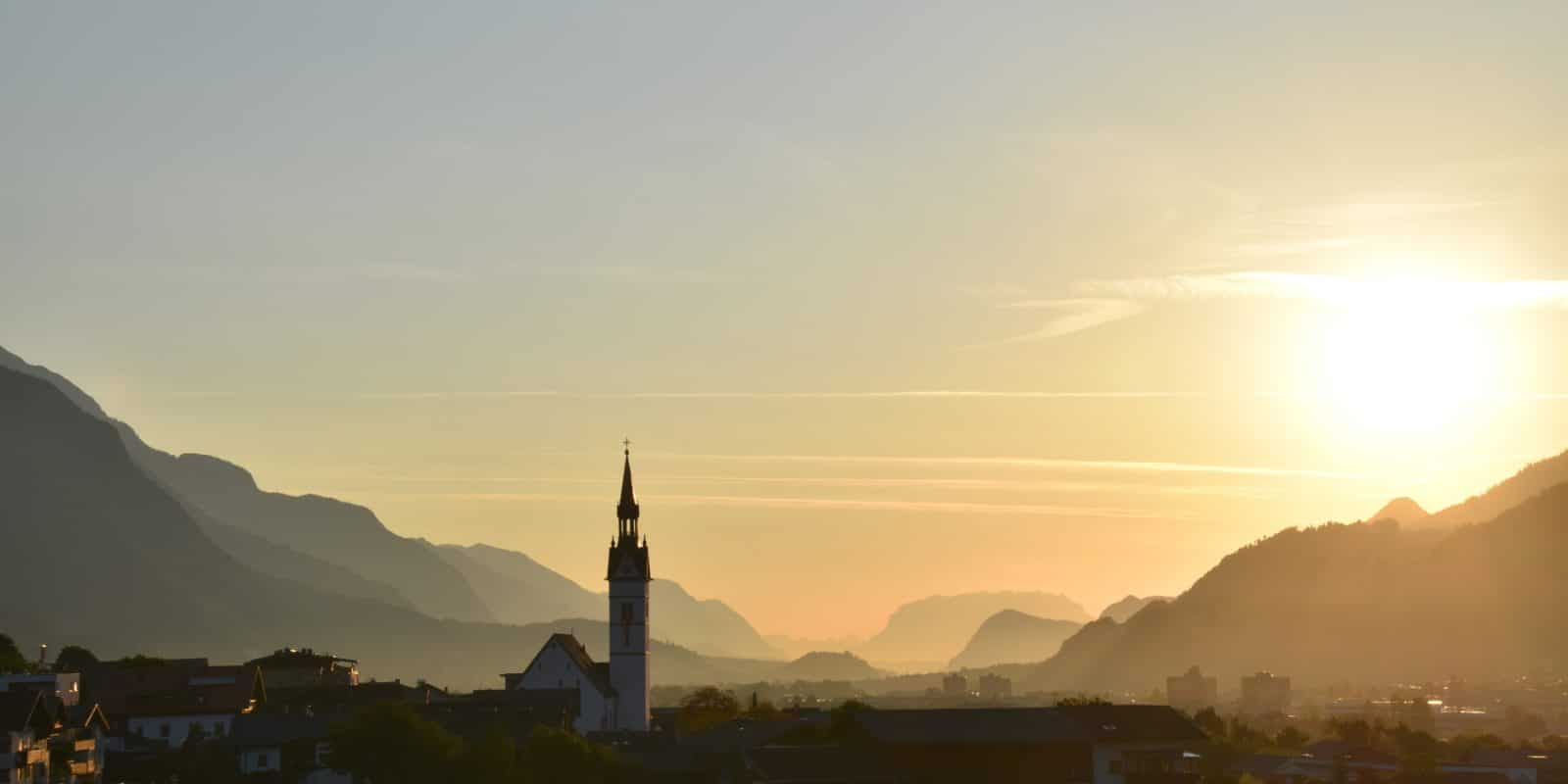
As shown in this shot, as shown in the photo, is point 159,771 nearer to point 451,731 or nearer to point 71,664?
point 451,731

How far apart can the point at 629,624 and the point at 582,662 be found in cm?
472

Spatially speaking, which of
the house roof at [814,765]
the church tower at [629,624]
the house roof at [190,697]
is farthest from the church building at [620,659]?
the house roof at [814,765]

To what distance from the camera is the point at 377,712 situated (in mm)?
114438

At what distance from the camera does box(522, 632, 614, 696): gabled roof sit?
513 feet

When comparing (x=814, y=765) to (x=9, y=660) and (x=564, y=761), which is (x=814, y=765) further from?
(x=9, y=660)

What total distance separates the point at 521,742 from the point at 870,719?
77.3 ft

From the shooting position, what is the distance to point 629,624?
524 ft

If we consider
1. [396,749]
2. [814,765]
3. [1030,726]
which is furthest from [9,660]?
[1030,726]

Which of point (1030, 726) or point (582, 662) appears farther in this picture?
point (582, 662)

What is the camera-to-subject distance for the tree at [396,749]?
361 feet

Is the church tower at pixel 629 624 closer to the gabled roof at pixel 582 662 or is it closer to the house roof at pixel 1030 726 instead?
A: the gabled roof at pixel 582 662

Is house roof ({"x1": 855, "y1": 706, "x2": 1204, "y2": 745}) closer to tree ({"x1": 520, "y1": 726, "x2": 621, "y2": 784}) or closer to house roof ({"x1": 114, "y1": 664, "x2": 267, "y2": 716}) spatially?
tree ({"x1": 520, "y1": 726, "x2": 621, "y2": 784})

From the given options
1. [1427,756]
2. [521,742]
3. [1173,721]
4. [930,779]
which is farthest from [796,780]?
[1427,756]

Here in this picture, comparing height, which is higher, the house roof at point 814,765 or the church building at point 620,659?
the church building at point 620,659
